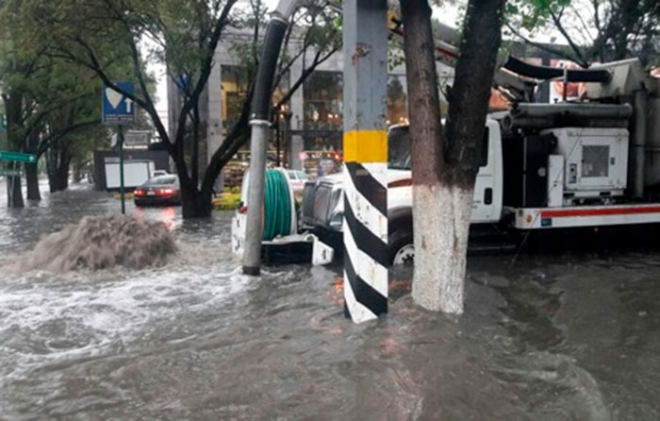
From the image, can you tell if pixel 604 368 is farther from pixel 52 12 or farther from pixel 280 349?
pixel 52 12

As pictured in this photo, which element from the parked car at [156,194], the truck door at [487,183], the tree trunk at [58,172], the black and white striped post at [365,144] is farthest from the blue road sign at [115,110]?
the tree trunk at [58,172]

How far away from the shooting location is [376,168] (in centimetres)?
586

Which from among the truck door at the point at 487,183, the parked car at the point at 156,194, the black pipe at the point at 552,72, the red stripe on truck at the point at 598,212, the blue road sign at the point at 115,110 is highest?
the black pipe at the point at 552,72

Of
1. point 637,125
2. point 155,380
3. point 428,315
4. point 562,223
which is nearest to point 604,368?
point 428,315

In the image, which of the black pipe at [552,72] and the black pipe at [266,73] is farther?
the black pipe at [552,72]

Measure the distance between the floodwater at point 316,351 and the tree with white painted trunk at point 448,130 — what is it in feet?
2.54

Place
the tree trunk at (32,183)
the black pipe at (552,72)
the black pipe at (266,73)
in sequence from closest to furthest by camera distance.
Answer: the black pipe at (266,73)
the black pipe at (552,72)
the tree trunk at (32,183)

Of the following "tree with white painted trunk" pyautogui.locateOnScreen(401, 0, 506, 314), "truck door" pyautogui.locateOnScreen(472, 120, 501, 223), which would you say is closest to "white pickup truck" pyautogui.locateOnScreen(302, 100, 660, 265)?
"truck door" pyautogui.locateOnScreen(472, 120, 501, 223)

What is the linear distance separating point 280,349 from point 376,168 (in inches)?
74.1

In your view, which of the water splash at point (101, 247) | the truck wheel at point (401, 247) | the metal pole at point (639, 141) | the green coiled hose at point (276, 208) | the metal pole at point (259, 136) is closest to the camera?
the metal pole at point (259, 136)

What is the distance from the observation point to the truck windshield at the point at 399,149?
387 inches

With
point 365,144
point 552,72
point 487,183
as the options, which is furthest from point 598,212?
point 365,144

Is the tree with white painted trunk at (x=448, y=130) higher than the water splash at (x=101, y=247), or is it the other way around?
the tree with white painted trunk at (x=448, y=130)

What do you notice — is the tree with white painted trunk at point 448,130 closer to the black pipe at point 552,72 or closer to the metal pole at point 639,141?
the black pipe at point 552,72
